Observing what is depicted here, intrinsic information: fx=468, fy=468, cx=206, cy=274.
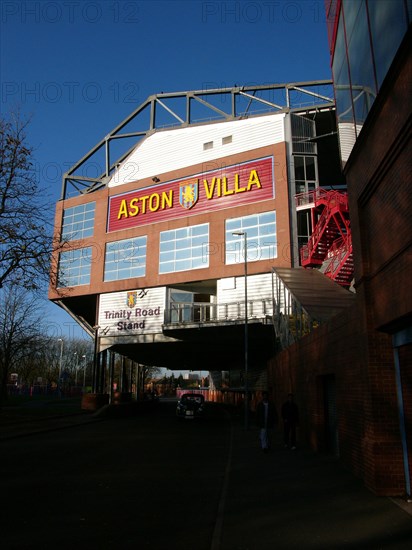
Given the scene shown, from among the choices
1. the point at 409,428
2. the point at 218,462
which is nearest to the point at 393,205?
the point at 409,428

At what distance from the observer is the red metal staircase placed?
25.9 m

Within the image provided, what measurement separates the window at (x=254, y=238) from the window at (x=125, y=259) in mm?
7796

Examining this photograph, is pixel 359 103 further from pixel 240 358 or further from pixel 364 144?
pixel 240 358

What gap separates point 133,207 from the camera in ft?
133

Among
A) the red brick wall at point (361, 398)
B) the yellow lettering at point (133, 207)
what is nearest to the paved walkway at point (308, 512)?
the red brick wall at point (361, 398)

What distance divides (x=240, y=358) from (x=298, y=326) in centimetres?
2755

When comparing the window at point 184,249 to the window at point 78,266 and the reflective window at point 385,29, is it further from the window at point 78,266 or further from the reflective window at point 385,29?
the reflective window at point 385,29

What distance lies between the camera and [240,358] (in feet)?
145

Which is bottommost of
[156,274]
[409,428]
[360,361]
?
[409,428]

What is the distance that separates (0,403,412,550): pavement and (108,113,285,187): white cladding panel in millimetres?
29864

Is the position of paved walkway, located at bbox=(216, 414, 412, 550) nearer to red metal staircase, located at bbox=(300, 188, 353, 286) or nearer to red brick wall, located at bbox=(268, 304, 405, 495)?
red brick wall, located at bbox=(268, 304, 405, 495)

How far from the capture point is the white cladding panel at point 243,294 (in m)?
32.6

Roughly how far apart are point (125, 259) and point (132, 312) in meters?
4.62

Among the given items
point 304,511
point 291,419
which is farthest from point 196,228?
point 304,511
